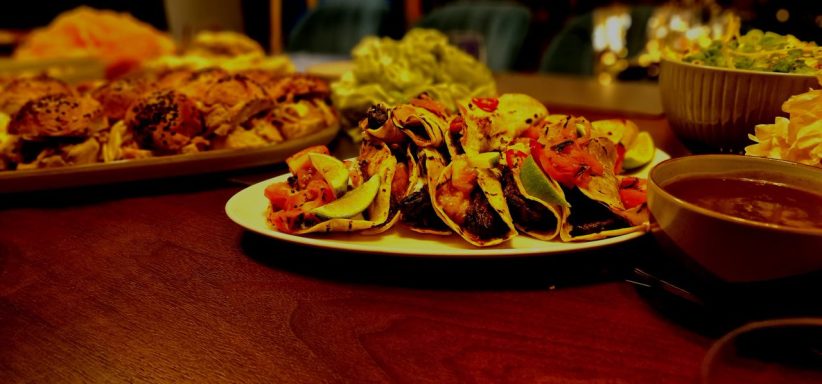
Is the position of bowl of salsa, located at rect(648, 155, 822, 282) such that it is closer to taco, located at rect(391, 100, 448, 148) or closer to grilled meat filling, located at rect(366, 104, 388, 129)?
taco, located at rect(391, 100, 448, 148)

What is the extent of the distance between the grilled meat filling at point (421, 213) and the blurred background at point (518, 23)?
4.36 feet

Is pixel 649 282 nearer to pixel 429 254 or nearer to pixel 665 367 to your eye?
pixel 665 367

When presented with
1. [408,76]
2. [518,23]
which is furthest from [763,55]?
[518,23]

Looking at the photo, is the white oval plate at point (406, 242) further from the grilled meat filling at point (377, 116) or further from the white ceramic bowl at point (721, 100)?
the white ceramic bowl at point (721, 100)

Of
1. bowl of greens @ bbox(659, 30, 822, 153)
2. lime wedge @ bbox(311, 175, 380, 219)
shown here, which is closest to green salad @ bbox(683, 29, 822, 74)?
bowl of greens @ bbox(659, 30, 822, 153)

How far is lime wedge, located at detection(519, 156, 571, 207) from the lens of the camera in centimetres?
93

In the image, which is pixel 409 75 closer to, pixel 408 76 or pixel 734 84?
pixel 408 76

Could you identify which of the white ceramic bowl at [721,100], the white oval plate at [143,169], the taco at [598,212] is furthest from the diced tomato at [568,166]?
the white oval plate at [143,169]

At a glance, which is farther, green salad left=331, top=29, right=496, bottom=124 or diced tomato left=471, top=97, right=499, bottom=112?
green salad left=331, top=29, right=496, bottom=124

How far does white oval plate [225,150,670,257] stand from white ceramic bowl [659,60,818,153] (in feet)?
Answer: 1.72

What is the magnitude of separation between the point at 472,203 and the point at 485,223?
6 centimetres

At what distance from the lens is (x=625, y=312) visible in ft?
2.72

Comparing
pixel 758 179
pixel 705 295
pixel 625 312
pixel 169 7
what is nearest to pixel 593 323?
pixel 625 312

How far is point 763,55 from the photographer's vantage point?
127 cm
